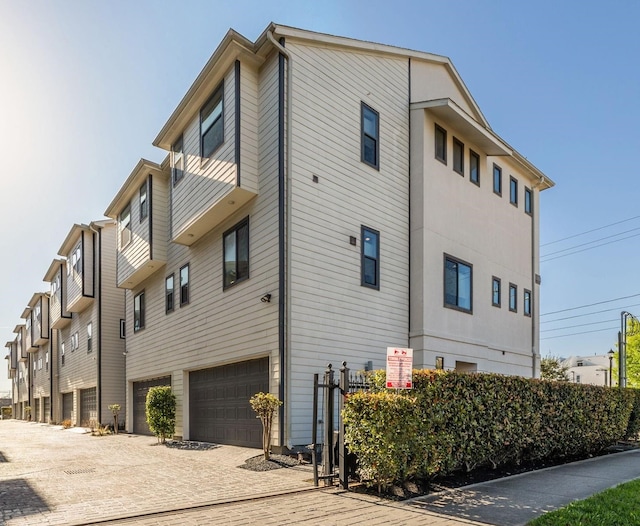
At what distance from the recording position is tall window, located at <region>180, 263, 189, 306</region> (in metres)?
15.9

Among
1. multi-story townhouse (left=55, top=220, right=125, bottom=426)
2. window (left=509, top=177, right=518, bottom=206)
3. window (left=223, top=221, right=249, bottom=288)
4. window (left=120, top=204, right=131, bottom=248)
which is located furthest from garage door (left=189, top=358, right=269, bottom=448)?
window (left=509, top=177, right=518, bottom=206)

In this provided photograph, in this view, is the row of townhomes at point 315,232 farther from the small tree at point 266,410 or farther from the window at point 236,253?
the small tree at point 266,410

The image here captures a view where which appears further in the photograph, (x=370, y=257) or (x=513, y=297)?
(x=513, y=297)

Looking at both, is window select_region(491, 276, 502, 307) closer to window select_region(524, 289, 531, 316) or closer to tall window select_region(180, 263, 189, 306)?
window select_region(524, 289, 531, 316)

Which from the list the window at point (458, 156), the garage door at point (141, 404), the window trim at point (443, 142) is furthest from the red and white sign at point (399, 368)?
the garage door at point (141, 404)

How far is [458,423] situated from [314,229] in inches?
209

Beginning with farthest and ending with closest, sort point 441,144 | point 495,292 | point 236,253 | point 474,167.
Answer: point 495,292 → point 474,167 → point 441,144 → point 236,253

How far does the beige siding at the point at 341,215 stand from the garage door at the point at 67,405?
23790 mm

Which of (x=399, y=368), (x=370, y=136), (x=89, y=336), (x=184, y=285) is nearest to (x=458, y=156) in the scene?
(x=370, y=136)

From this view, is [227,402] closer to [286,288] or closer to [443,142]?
[286,288]

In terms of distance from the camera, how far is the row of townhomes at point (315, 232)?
11.4 m

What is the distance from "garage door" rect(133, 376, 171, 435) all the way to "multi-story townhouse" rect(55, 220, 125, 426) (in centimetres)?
307

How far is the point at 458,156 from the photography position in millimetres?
15867

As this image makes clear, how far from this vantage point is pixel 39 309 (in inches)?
1467
